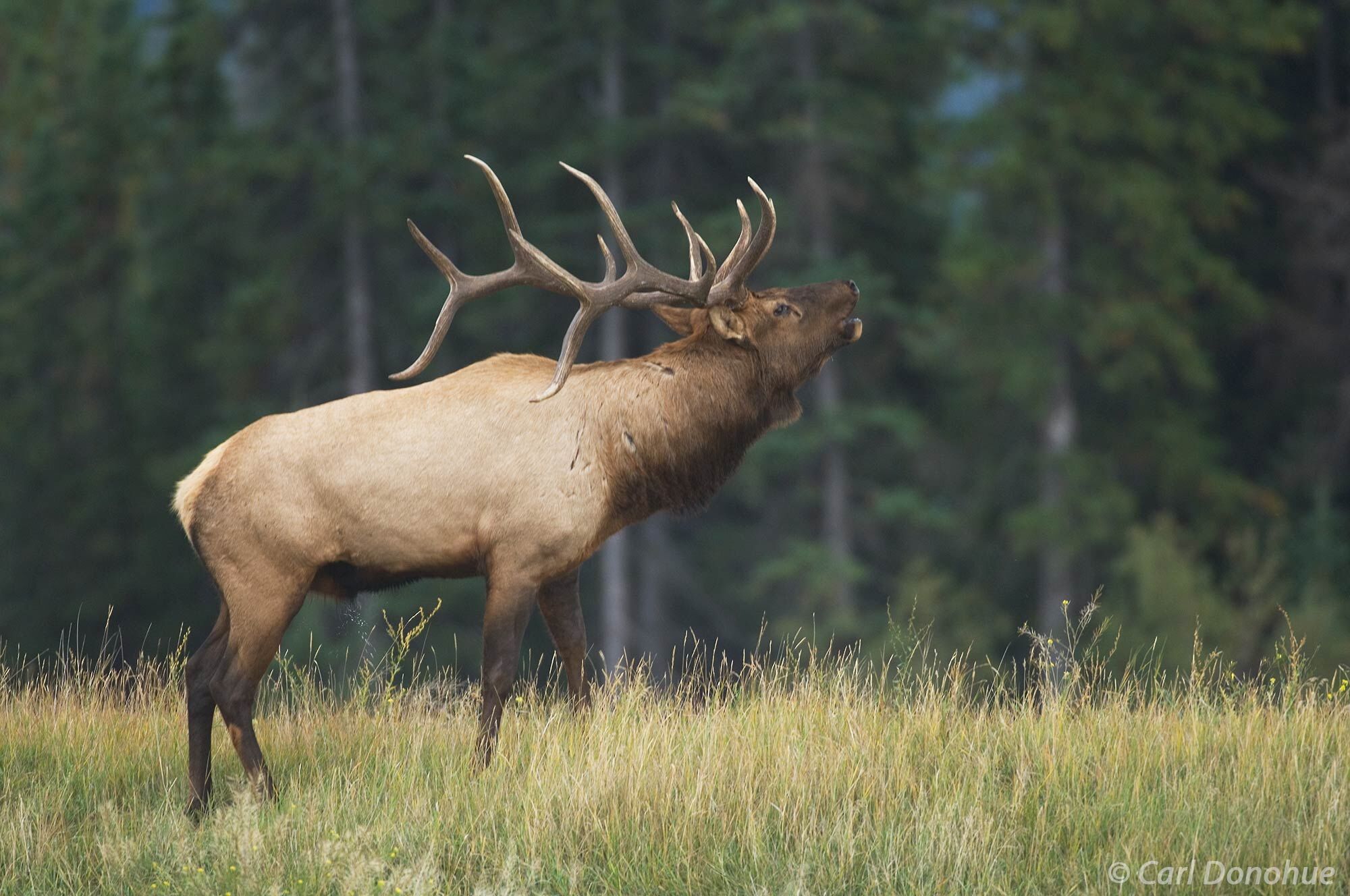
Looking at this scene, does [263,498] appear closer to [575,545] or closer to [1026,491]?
[575,545]

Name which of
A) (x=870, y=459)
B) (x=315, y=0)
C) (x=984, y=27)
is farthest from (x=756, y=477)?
(x=315, y=0)

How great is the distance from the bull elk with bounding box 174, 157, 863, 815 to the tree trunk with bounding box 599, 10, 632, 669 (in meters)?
15.3

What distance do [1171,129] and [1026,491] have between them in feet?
21.0

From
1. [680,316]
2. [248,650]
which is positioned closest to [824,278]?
[680,316]

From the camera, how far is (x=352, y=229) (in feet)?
85.5

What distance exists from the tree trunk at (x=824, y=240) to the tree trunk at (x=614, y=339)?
3.01 meters

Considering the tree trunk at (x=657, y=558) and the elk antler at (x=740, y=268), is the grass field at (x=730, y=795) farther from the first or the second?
the tree trunk at (x=657, y=558)

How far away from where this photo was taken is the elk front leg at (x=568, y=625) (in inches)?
292

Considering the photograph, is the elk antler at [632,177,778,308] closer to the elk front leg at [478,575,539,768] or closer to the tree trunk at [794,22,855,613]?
the elk front leg at [478,575,539,768]

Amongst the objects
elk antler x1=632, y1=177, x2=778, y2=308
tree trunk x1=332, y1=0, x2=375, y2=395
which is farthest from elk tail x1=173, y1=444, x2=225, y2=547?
tree trunk x1=332, y1=0, x2=375, y2=395

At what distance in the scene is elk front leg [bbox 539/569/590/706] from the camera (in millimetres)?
7418

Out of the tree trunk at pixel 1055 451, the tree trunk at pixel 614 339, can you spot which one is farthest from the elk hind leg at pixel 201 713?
the tree trunk at pixel 1055 451

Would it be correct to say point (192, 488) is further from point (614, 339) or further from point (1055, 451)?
point (1055, 451)

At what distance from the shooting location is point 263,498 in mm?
6805
